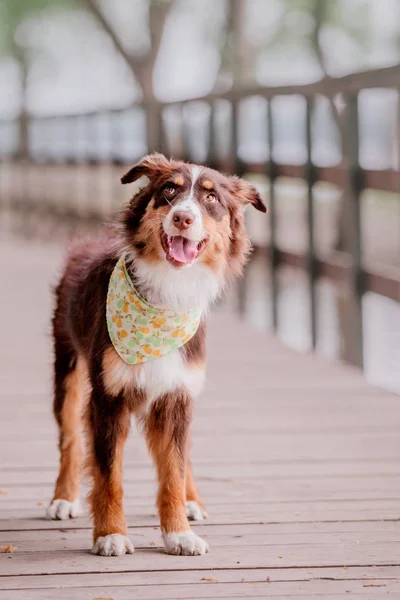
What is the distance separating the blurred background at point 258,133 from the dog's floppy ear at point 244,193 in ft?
7.38

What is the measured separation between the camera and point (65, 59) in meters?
34.4

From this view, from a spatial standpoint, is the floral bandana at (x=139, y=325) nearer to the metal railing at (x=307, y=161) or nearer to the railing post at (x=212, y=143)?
the metal railing at (x=307, y=161)

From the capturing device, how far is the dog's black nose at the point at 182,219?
3018 mm

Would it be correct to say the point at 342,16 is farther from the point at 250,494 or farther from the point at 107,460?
the point at 107,460

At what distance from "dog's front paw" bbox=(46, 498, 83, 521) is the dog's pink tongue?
35.7 inches

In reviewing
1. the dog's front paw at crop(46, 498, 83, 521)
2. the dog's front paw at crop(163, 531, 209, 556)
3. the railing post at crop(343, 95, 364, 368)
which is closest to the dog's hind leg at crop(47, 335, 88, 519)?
the dog's front paw at crop(46, 498, 83, 521)

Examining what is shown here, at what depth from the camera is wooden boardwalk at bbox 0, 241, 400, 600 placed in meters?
2.95

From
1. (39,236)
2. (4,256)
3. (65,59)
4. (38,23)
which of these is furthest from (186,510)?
(65,59)

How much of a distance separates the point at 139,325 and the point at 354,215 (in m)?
3.26

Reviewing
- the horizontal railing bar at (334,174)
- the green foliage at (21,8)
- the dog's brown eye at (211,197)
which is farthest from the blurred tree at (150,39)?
the dog's brown eye at (211,197)

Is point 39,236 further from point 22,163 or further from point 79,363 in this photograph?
point 79,363

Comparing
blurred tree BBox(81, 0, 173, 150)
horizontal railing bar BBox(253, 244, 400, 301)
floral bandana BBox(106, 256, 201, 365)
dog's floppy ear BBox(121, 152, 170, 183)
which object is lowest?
horizontal railing bar BBox(253, 244, 400, 301)

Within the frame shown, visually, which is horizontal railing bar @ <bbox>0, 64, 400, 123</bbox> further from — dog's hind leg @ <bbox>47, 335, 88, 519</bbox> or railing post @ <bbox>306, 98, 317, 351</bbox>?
dog's hind leg @ <bbox>47, 335, 88, 519</bbox>

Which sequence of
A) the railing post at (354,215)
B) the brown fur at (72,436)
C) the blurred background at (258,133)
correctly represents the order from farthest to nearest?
1. the blurred background at (258,133)
2. the railing post at (354,215)
3. the brown fur at (72,436)
